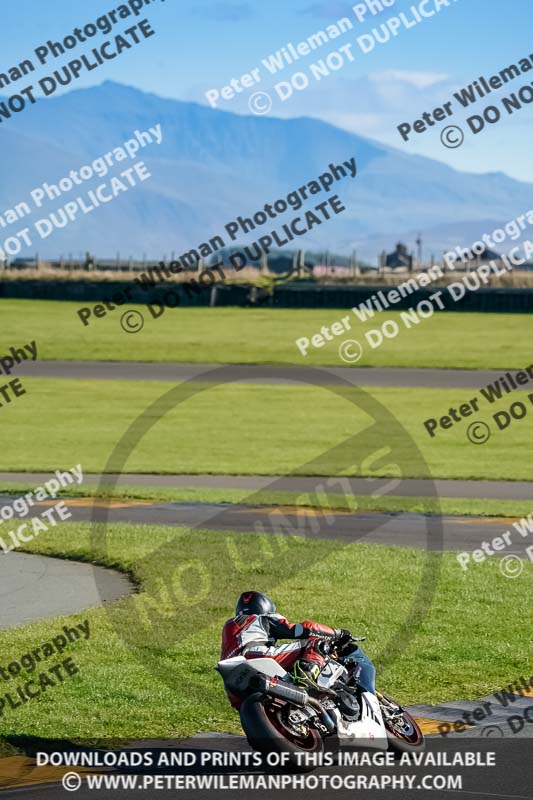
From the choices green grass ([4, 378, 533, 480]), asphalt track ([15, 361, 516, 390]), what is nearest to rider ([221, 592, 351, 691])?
green grass ([4, 378, 533, 480])

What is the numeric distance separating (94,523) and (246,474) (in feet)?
28.0

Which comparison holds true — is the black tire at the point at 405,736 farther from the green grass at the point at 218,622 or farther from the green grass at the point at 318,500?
the green grass at the point at 318,500

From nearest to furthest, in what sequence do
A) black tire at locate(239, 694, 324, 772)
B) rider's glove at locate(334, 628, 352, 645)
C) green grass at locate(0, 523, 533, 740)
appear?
black tire at locate(239, 694, 324, 772), rider's glove at locate(334, 628, 352, 645), green grass at locate(0, 523, 533, 740)

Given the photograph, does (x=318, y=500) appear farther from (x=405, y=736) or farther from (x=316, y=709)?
(x=316, y=709)

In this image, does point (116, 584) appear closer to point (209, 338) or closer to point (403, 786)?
point (403, 786)

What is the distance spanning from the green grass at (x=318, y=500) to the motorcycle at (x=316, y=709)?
1488 cm

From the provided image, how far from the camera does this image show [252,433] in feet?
128

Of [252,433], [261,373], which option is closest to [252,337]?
[261,373]

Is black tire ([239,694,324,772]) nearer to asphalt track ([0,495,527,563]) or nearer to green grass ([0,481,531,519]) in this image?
asphalt track ([0,495,527,563])

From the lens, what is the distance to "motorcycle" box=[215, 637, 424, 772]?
388 inches

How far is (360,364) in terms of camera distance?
199 ft

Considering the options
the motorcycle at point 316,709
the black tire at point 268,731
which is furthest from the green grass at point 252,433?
the black tire at point 268,731

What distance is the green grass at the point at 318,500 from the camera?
25.8 metres

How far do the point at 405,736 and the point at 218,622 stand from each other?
5.38 m
